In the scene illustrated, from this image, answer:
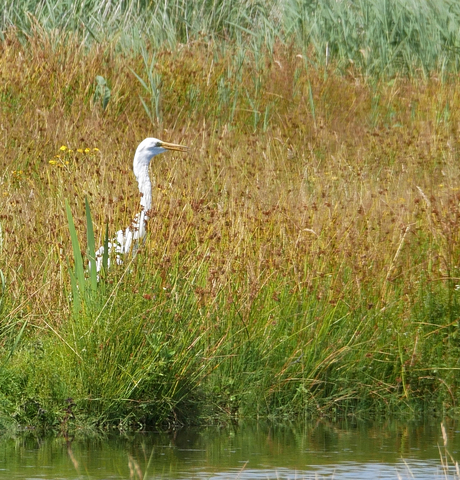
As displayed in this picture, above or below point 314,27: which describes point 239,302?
below

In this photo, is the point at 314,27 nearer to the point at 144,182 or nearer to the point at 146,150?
the point at 146,150

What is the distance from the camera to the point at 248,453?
16.6ft

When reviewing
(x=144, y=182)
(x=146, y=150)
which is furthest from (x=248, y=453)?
(x=146, y=150)

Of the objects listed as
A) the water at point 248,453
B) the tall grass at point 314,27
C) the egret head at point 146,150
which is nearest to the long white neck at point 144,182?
the egret head at point 146,150

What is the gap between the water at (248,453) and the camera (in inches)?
182

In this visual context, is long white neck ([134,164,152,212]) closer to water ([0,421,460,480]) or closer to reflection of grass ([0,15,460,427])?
reflection of grass ([0,15,460,427])

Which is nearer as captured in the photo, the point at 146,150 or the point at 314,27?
the point at 146,150

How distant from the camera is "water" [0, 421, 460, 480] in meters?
4.63

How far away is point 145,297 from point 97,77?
6241mm

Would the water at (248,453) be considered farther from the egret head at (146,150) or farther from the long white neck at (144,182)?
the egret head at (146,150)

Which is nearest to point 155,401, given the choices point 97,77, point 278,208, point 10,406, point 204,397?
point 204,397

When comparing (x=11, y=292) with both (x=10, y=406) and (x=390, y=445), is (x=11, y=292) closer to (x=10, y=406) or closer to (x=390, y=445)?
(x=10, y=406)

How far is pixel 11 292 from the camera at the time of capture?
21.6 ft

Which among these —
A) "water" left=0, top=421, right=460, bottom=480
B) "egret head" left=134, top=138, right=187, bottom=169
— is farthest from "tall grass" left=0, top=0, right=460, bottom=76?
"water" left=0, top=421, right=460, bottom=480
